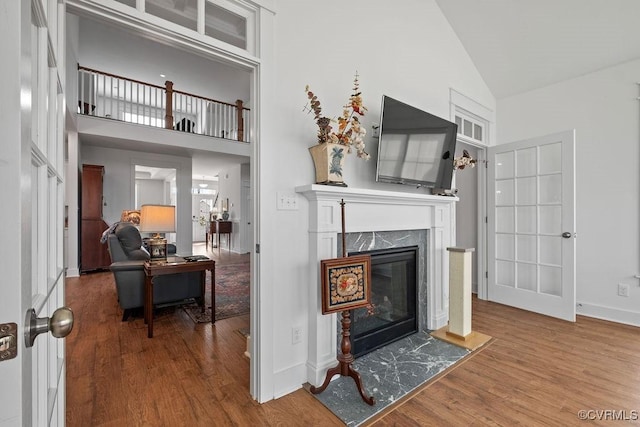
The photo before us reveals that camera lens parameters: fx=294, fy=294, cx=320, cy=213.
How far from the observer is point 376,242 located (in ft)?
8.25

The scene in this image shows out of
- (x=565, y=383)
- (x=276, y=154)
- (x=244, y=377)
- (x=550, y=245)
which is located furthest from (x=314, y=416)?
(x=550, y=245)

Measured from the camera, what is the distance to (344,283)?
1.91 m

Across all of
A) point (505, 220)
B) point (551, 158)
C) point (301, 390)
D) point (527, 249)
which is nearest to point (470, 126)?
point (551, 158)

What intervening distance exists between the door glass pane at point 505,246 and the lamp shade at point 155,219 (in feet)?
13.2

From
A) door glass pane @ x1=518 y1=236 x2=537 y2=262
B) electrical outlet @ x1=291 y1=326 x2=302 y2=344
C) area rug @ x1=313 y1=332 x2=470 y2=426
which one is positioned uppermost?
door glass pane @ x1=518 y1=236 x2=537 y2=262

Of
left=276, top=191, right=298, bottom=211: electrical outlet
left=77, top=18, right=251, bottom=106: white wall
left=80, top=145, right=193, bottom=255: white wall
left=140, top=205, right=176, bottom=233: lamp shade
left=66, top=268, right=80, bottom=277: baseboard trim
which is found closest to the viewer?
left=276, top=191, right=298, bottom=211: electrical outlet

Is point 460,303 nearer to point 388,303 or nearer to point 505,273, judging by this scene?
point 388,303

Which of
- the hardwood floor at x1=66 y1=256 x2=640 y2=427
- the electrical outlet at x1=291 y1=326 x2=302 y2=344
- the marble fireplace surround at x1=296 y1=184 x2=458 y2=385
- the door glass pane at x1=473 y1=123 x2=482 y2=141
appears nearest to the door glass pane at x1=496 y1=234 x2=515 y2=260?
the hardwood floor at x1=66 y1=256 x2=640 y2=427

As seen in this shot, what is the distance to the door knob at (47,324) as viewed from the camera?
1.63 ft

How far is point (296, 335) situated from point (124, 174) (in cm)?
616

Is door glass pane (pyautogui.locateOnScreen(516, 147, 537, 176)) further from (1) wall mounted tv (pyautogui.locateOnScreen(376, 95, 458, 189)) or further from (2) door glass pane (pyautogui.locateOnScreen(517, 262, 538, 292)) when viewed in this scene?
(1) wall mounted tv (pyautogui.locateOnScreen(376, 95, 458, 189))

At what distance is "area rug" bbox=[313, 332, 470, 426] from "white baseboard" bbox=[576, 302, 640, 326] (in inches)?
82.1

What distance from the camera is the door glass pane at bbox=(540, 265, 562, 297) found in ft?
11.1

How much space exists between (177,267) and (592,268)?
15.2ft
